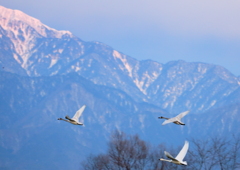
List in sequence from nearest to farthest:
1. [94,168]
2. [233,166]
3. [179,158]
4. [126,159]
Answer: [179,158] → [233,166] → [126,159] → [94,168]

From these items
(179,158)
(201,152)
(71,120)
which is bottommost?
(179,158)

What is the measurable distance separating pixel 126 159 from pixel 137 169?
10.9ft

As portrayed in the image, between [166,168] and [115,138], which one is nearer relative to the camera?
[166,168]

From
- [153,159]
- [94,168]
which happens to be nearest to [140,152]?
[153,159]

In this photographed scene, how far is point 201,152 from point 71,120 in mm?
28426

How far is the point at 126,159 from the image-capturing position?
287 ft

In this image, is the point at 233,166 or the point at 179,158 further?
the point at 233,166

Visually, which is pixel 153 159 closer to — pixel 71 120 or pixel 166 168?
pixel 166 168

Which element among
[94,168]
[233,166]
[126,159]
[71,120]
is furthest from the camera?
[94,168]

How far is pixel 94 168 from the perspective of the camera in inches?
3669

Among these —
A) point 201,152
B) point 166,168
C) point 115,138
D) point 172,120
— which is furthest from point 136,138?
point 172,120

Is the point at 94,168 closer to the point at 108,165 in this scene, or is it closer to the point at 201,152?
the point at 108,165

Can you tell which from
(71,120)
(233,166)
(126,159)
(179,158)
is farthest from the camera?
(126,159)

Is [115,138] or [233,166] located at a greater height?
[115,138]
